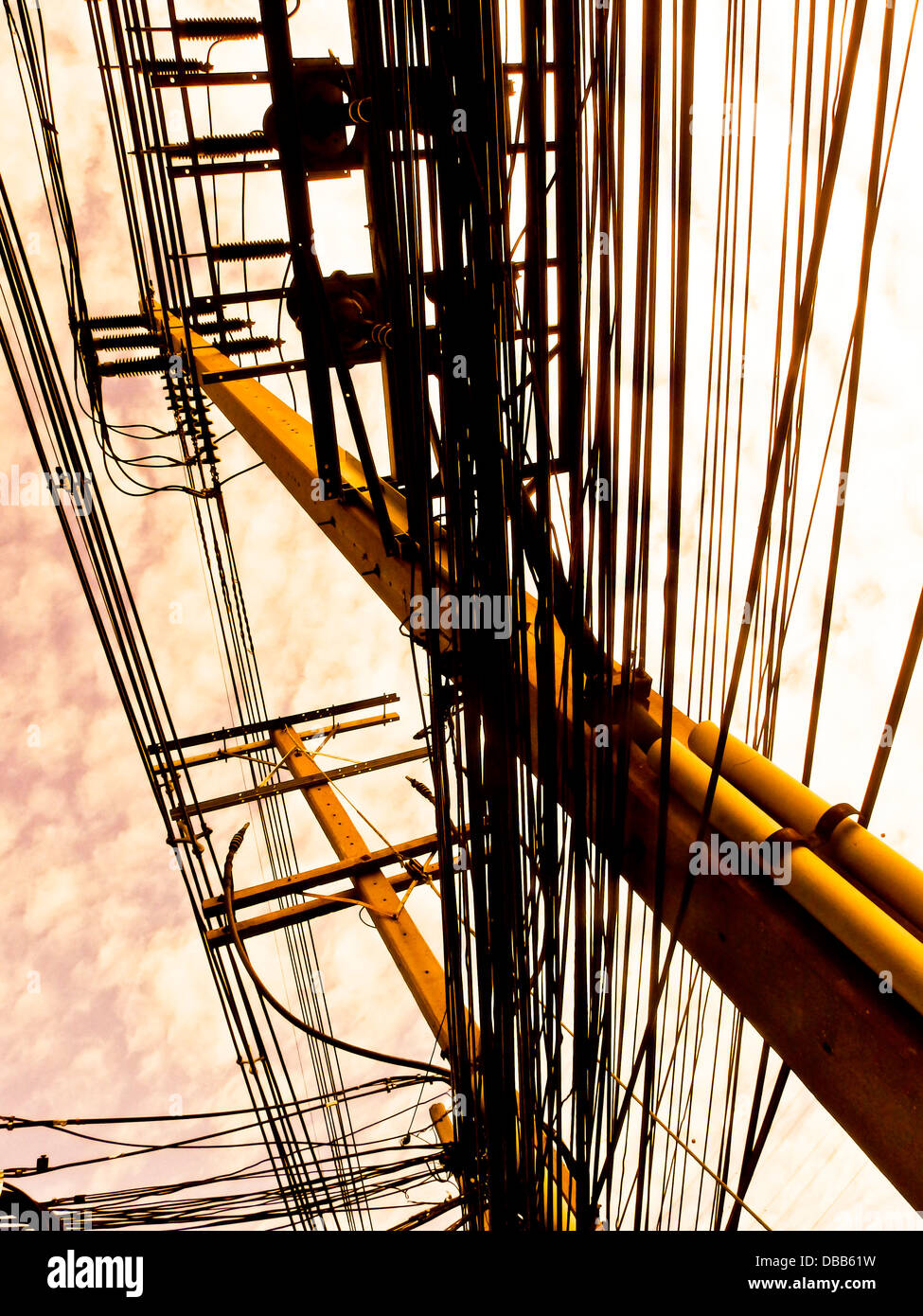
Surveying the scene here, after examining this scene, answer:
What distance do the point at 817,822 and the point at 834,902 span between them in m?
0.20

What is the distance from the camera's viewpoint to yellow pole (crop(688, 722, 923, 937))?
144cm

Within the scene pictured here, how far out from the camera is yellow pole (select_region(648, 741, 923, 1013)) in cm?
131

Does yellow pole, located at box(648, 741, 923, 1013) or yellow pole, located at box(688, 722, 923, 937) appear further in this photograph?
yellow pole, located at box(688, 722, 923, 937)

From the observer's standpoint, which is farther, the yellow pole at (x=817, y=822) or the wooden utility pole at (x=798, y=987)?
the yellow pole at (x=817, y=822)

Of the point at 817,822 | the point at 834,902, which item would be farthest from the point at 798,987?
the point at 817,822

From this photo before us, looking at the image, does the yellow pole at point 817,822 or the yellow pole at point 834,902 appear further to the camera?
the yellow pole at point 817,822

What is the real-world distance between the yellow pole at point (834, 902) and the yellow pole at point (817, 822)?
4 cm

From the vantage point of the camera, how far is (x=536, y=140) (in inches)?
83.2

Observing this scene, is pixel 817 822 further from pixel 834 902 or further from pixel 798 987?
pixel 798 987

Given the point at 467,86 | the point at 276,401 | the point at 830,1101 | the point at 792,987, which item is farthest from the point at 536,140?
the point at 276,401

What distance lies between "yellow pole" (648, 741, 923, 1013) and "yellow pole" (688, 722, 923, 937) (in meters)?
0.04

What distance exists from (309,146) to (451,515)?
2614mm

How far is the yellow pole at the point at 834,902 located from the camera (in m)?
1.31
